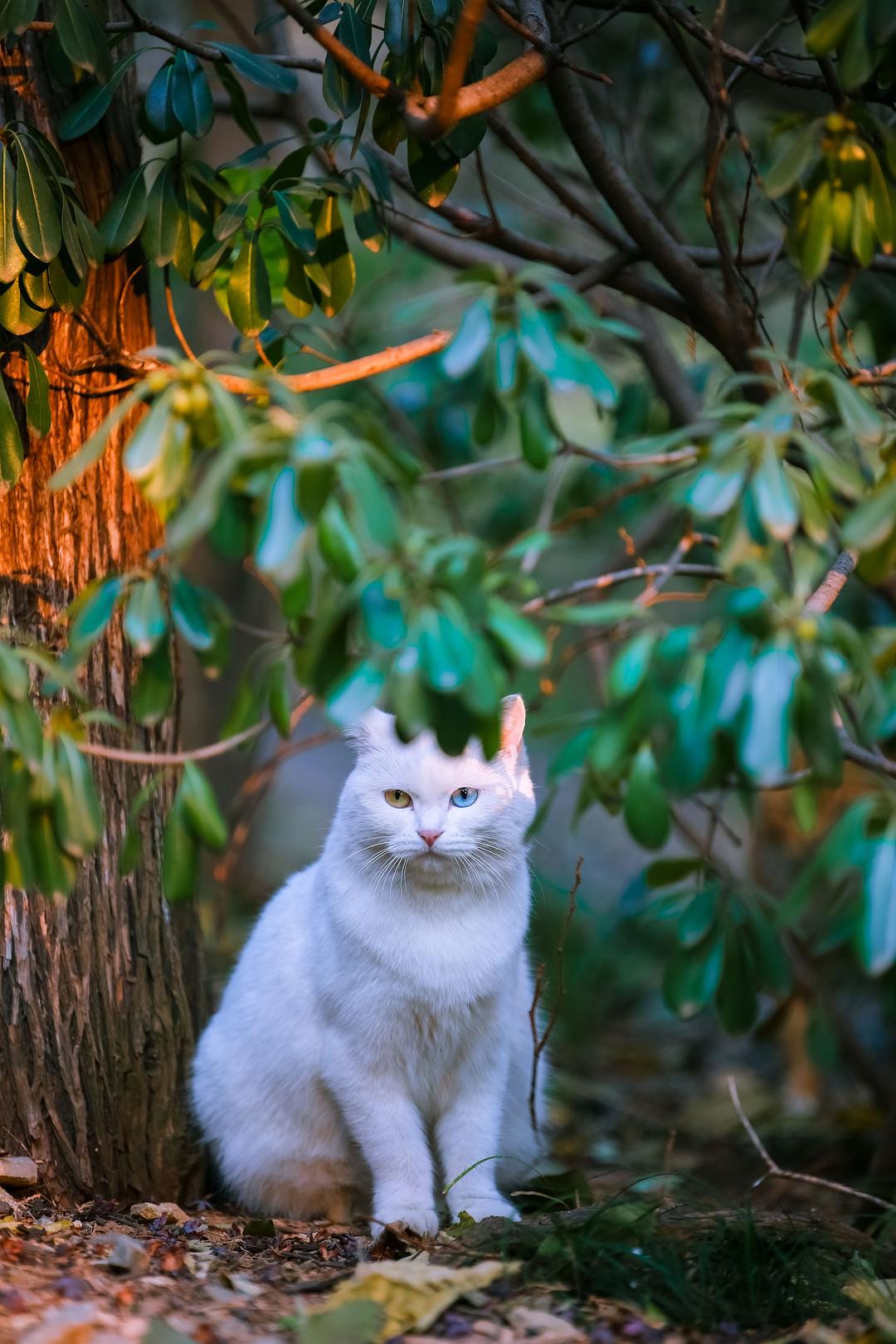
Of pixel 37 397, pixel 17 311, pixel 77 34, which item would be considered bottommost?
pixel 37 397

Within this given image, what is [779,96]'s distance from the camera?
4.73 metres

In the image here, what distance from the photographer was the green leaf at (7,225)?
248 centimetres

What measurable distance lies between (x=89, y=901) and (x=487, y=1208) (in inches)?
48.4

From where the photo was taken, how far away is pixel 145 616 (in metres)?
1.67

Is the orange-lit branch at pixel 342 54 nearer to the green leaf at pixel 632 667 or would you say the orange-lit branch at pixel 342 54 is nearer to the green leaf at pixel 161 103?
the green leaf at pixel 161 103

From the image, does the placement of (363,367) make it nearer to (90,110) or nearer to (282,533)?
(90,110)

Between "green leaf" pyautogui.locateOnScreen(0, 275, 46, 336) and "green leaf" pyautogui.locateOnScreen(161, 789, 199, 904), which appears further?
"green leaf" pyautogui.locateOnScreen(0, 275, 46, 336)

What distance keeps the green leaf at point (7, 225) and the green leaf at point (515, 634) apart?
1477 mm

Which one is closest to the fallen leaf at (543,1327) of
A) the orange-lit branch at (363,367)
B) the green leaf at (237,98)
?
the orange-lit branch at (363,367)

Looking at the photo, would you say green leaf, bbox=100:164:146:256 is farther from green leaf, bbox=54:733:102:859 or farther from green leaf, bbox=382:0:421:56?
green leaf, bbox=54:733:102:859

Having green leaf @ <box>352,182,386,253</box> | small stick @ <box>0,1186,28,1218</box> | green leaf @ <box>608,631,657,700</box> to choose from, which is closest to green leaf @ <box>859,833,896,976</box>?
green leaf @ <box>608,631,657,700</box>

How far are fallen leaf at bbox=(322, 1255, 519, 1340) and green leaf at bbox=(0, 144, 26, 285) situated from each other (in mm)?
2101

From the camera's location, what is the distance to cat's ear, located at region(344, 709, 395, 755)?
9.77ft

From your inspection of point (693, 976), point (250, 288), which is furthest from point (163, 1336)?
point (250, 288)
